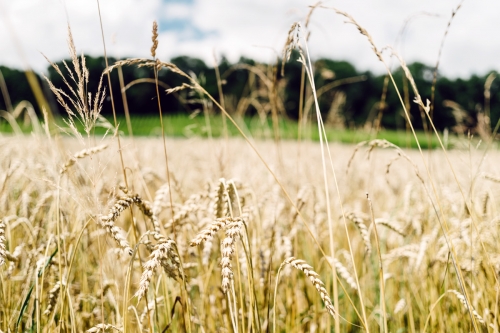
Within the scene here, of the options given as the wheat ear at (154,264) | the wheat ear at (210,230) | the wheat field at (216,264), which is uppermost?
the wheat ear at (210,230)

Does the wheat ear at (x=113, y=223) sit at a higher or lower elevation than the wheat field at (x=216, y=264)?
higher

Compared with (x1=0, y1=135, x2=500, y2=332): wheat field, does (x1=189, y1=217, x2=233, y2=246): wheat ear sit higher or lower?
higher

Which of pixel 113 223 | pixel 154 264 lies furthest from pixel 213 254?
pixel 154 264

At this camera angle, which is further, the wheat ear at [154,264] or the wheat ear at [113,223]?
the wheat ear at [113,223]

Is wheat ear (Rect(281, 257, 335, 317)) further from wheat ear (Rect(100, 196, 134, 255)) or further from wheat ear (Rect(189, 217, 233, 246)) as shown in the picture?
wheat ear (Rect(100, 196, 134, 255))

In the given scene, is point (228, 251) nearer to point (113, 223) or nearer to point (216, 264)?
point (113, 223)


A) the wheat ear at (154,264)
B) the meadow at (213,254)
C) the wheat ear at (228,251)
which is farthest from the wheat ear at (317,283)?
the wheat ear at (154,264)

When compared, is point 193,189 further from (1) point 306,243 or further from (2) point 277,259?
(2) point 277,259

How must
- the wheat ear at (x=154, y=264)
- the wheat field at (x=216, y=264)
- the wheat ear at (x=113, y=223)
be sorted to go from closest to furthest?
the wheat ear at (x=154, y=264) < the wheat ear at (x=113, y=223) < the wheat field at (x=216, y=264)

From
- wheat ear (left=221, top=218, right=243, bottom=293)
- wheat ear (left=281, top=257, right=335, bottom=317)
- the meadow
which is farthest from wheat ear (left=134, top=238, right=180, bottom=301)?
wheat ear (left=281, top=257, right=335, bottom=317)

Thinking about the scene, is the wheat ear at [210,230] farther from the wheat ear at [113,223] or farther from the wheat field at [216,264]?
the wheat ear at [113,223]

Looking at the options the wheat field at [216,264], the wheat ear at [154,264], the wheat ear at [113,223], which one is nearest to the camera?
the wheat ear at [154,264]

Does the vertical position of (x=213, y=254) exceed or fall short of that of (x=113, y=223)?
it falls short

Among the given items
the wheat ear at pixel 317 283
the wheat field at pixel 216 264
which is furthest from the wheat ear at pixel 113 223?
the wheat ear at pixel 317 283
